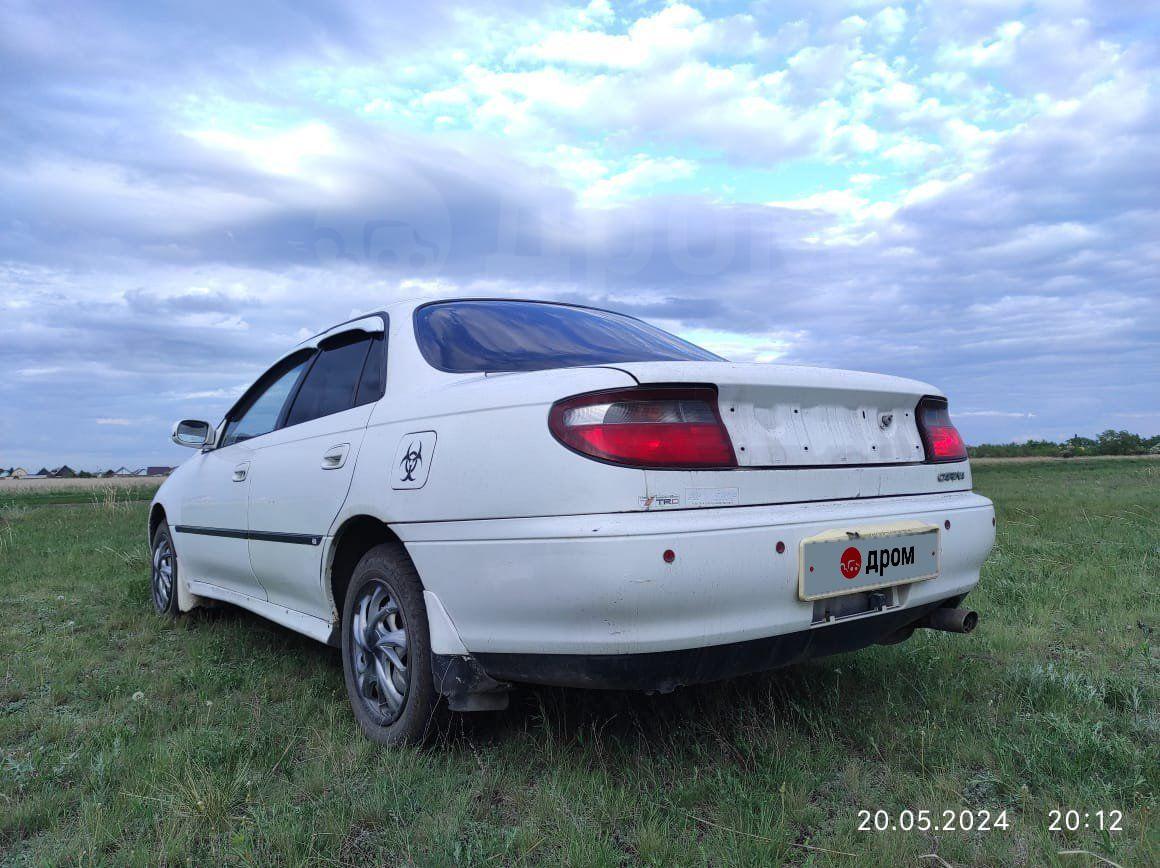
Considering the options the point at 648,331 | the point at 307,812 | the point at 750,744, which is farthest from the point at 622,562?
the point at 648,331

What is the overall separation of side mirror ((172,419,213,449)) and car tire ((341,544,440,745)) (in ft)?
7.56

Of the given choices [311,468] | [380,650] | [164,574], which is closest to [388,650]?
[380,650]

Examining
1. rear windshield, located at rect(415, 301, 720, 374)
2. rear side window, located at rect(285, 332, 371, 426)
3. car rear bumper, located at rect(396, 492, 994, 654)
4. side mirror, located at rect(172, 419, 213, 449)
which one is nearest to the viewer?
car rear bumper, located at rect(396, 492, 994, 654)

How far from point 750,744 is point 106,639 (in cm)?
375

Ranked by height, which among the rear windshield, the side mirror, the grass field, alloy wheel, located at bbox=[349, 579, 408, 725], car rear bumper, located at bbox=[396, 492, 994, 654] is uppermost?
the rear windshield

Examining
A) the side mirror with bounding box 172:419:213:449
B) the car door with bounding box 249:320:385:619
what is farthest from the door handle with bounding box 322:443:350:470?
the side mirror with bounding box 172:419:213:449

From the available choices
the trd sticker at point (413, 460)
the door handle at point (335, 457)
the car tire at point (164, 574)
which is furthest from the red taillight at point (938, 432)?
the car tire at point (164, 574)

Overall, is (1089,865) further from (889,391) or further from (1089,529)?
(1089,529)

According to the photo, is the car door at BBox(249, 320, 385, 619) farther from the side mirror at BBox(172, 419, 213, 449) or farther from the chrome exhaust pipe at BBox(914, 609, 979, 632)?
the chrome exhaust pipe at BBox(914, 609, 979, 632)

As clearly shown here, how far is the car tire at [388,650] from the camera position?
254 cm

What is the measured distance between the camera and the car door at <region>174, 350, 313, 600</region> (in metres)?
4.00

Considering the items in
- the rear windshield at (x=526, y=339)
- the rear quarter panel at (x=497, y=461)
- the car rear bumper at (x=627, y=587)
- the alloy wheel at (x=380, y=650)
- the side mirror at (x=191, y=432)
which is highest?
the rear windshield at (x=526, y=339)

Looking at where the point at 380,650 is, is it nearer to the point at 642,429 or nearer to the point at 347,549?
the point at 347,549

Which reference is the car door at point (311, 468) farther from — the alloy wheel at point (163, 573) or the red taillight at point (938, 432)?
the red taillight at point (938, 432)
